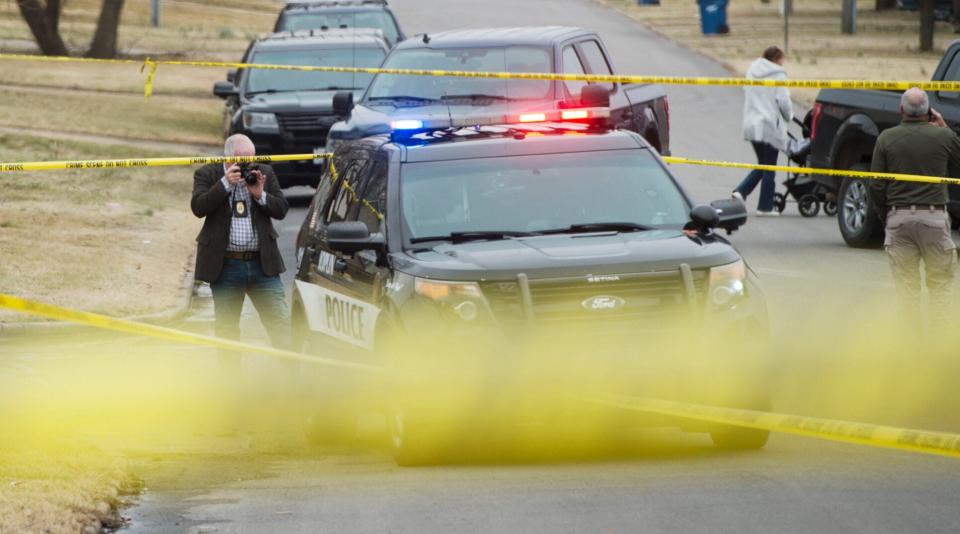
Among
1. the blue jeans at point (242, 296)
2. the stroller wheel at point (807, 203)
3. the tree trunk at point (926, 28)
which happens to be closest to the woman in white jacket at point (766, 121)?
the stroller wheel at point (807, 203)

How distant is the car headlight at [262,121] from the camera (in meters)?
23.2

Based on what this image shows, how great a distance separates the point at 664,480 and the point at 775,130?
13018mm

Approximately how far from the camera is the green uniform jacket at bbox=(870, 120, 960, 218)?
13.0 m

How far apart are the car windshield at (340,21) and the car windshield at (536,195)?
64.1 feet

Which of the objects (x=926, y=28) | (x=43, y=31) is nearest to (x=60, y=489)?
(x=43, y=31)

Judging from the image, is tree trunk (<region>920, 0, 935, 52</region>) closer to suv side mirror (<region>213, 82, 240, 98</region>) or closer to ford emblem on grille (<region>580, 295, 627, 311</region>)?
suv side mirror (<region>213, 82, 240, 98</region>)

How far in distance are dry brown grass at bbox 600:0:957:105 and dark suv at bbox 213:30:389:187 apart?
12635 mm

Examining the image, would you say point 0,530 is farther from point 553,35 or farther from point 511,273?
point 553,35

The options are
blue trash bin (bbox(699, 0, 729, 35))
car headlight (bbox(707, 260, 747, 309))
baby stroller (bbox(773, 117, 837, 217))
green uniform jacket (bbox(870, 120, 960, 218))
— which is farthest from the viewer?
blue trash bin (bbox(699, 0, 729, 35))

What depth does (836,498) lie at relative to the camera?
841 centimetres

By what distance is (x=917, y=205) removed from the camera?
13062mm

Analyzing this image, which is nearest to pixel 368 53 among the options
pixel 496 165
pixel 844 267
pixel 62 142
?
pixel 62 142

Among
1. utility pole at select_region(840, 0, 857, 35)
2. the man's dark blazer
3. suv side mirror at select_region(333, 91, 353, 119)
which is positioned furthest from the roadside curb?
utility pole at select_region(840, 0, 857, 35)

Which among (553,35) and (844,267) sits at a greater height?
(553,35)
